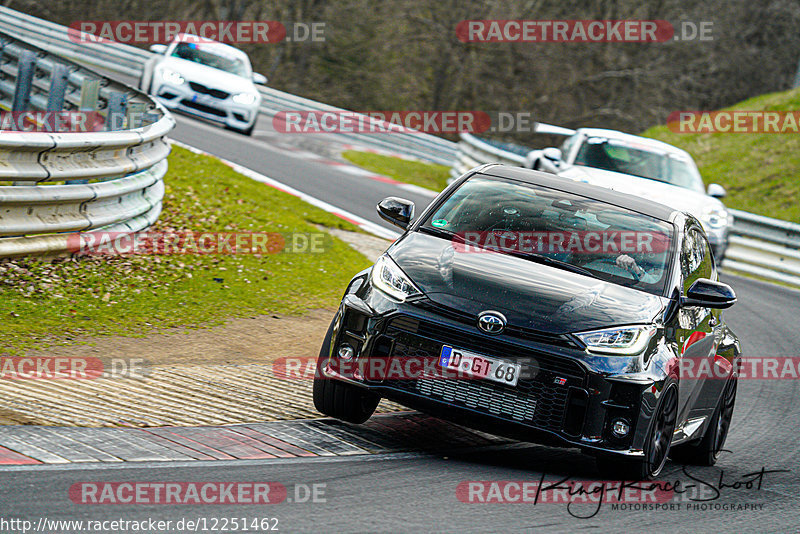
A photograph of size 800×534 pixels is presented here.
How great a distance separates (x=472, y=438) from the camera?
7066 mm

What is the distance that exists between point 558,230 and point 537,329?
1.30 meters

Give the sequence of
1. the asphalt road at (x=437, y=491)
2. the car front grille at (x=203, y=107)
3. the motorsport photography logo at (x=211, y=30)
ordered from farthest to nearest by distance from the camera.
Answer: the motorsport photography logo at (x=211, y=30)
the car front grille at (x=203, y=107)
the asphalt road at (x=437, y=491)

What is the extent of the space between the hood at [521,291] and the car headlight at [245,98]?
51.0 ft

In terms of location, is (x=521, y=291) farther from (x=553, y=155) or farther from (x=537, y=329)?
(x=553, y=155)

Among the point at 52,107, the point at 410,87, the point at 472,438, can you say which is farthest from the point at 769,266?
the point at 410,87

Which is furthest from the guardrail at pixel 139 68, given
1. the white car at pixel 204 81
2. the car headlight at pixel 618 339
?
the car headlight at pixel 618 339

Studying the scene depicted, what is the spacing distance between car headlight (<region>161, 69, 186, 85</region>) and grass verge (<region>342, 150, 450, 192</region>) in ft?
15.1

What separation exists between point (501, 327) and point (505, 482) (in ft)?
2.76

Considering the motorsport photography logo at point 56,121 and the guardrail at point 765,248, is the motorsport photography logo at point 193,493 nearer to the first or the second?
the motorsport photography logo at point 56,121

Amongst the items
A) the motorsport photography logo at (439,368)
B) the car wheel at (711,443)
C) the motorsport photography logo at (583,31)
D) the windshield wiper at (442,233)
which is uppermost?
the motorsport photography logo at (583,31)

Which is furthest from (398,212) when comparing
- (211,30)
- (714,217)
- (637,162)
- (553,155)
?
(211,30)

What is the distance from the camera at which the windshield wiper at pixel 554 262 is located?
662 cm

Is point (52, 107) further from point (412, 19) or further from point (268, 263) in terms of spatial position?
point (412, 19)

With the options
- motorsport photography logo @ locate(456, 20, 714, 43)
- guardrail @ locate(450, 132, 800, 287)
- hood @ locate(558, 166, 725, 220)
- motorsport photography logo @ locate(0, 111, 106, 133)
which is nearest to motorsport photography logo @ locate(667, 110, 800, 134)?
motorsport photography logo @ locate(456, 20, 714, 43)
